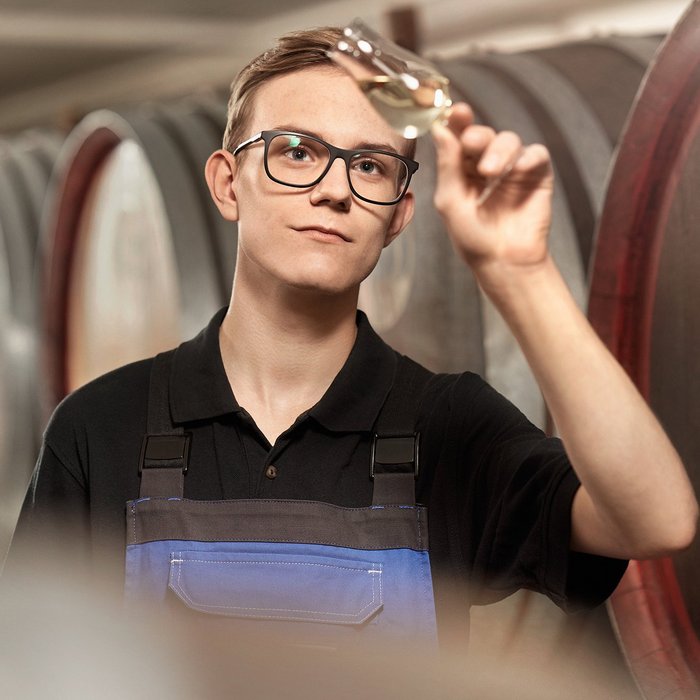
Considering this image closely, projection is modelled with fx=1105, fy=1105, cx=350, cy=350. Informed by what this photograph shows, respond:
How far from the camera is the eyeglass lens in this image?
1.10 metres

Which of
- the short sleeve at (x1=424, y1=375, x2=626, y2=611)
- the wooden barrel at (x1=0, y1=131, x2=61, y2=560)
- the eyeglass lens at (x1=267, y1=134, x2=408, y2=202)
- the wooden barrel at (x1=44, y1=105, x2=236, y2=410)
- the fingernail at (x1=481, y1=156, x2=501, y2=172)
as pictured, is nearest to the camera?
the fingernail at (x1=481, y1=156, x2=501, y2=172)

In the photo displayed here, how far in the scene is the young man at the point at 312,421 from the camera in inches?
42.1

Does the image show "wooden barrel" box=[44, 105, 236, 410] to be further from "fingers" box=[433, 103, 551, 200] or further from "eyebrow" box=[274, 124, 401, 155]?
"fingers" box=[433, 103, 551, 200]

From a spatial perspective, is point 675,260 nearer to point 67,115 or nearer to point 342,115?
point 342,115

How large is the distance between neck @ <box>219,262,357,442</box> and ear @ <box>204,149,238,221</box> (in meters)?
0.08

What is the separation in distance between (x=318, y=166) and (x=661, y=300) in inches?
20.3

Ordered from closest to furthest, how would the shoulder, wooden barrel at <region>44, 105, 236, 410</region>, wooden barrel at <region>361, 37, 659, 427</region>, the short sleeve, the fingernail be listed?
the fingernail → the short sleeve → the shoulder → wooden barrel at <region>361, 37, 659, 427</region> → wooden barrel at <region>44, 105, 236, 410</region>

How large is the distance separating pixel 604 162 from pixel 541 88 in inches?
7.3

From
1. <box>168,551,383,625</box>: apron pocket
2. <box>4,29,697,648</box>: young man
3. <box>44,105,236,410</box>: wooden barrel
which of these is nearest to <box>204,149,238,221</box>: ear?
<box>4,29,697,648</box>: young man

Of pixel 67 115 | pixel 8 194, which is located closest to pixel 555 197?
pixel 8 194

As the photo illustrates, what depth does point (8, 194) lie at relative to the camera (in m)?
2.93

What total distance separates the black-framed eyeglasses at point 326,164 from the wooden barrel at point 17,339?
1838 millimetres

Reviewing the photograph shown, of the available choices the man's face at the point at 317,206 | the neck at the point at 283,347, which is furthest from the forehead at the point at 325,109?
the neck at the point at 283,347

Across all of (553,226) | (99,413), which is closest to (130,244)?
A: (553,226)
